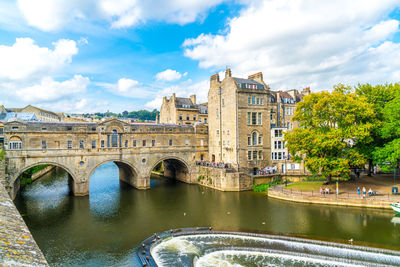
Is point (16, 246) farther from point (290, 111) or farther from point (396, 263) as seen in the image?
point (290, 111)

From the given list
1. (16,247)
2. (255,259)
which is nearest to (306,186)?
(255,259)

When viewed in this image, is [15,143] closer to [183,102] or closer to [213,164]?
[213,164]

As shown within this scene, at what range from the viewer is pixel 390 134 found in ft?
111

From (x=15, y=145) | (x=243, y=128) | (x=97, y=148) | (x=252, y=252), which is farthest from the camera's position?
(x=243, y=128)

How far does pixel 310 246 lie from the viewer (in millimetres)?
20828

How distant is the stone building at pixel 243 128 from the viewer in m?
44.9

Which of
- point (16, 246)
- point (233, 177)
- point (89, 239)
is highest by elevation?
point (16, 246)

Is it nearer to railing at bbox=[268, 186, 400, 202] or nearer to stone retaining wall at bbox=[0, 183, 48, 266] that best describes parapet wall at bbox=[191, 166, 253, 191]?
railing at bbox=[268, 186, 400, 202]

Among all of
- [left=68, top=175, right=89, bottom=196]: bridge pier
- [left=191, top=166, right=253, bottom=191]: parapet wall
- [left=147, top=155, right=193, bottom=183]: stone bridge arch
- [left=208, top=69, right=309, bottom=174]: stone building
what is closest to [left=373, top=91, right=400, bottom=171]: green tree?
[left=208, top=69, right=309, bottom=174]: stone building

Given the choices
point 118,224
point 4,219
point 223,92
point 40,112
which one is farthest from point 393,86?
point 40,112

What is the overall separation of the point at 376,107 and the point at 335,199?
1425 centimetres

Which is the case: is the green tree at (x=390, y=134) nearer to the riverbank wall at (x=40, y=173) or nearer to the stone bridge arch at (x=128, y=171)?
the stone bridge arch at (x=128, y=171)

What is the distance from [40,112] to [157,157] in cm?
7148

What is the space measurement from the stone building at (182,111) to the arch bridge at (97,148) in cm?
1322
